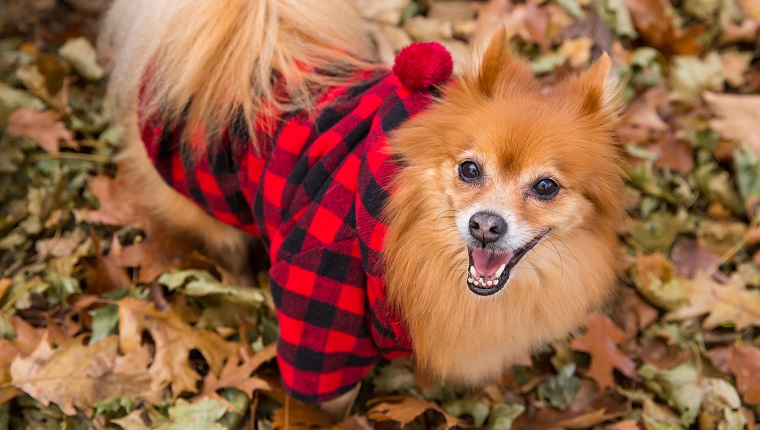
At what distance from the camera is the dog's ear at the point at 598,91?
1802 millimetres

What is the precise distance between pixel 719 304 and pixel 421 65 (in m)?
1.80

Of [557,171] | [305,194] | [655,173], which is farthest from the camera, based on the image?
[655,173]

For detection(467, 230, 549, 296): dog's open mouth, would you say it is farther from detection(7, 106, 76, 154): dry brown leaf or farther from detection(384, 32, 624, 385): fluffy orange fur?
detection(7, 106, 76, 154): dry brown leaf

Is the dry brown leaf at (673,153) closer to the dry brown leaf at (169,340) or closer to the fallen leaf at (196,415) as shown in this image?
the dry brown leaf at (169,340)

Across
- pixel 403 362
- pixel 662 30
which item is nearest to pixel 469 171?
pixel 403 362

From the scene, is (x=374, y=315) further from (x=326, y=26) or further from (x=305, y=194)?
(x=326, y=26)

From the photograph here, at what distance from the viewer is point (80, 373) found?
238 cm

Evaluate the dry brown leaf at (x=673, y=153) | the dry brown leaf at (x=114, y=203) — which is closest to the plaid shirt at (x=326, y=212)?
the dry brown leaf at (x=114, y=203)

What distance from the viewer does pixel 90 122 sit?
336 cm

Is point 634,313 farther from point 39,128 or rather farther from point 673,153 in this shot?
point 39,128

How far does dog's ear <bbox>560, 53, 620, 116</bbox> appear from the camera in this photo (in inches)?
70.9

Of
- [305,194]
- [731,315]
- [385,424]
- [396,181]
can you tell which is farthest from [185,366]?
[731,315]

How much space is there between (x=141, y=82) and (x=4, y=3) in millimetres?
1761

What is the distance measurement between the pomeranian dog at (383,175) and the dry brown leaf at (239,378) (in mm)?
297
